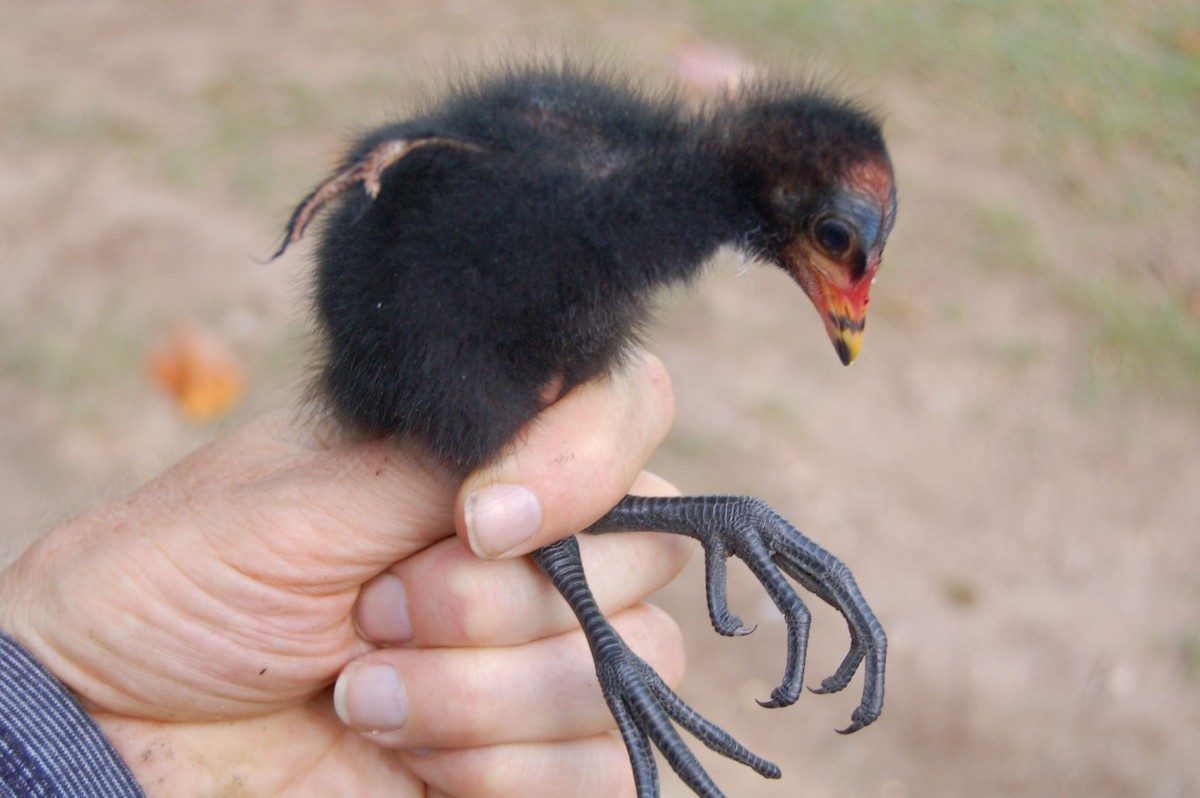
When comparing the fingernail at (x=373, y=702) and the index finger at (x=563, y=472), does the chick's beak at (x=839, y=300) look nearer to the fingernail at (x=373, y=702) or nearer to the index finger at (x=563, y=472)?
the index finger at (x=563, y=472)

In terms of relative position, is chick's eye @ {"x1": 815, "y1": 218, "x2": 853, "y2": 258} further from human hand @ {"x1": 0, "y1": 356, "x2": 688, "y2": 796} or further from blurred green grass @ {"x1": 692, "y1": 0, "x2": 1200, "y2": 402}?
blurred green grass @ {"x1": 692, "y1": 0, "x2": 1200, "y2": 402}

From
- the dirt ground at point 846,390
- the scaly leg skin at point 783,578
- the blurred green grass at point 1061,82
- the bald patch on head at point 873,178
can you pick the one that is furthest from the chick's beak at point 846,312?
the blurred green grass at point 1061,82

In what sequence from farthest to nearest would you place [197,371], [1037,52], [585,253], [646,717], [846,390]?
[1037,52] → [846,390] → [197,371] → [646,717] → [585,253]

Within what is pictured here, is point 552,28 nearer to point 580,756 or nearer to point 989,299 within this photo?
point 989,299

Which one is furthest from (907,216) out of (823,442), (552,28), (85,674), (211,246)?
(85,674)

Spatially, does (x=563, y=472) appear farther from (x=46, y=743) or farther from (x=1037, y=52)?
(x=1037, y=52)

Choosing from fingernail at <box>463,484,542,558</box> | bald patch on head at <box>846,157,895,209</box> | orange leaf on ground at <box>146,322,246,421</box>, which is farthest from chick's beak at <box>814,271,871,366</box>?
orange leaf on ground at <box>146,322,246,421</box>

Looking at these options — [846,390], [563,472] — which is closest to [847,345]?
[563,472]
